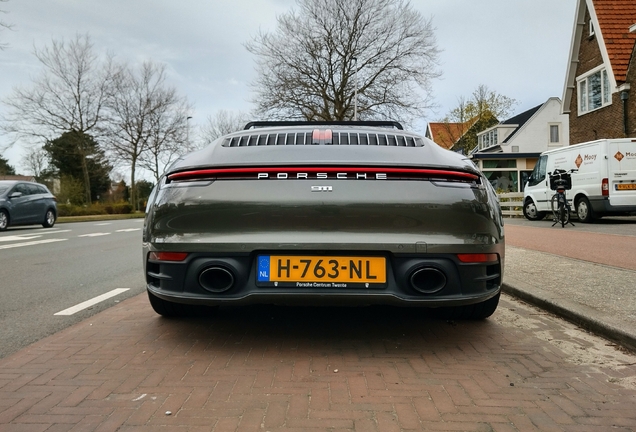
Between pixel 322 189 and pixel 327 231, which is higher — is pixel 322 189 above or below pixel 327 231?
above

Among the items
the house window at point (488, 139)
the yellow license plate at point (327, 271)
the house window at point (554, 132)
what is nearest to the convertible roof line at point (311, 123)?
the yellow license plate at point (327, 271)

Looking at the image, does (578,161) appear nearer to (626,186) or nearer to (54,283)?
(626,186)

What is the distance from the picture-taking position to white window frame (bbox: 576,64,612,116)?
20.1m

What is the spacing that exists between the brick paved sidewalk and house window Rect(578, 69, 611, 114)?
20425 mm

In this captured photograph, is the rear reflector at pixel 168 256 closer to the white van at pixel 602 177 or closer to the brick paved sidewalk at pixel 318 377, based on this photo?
the brick paved sidewalk at pixel 318 377

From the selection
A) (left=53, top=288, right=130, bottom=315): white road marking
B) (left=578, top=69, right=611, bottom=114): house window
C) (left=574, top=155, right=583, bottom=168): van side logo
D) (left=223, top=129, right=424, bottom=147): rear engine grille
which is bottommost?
(left=53, top=288, right=130, bottom=315): white road marking

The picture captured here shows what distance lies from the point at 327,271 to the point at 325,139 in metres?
0.81

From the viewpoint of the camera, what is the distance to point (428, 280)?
2697 millimetres

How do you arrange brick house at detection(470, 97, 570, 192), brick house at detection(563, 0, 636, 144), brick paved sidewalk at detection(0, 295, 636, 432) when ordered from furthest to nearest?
1. brick house at detection(470, 97, 570, 192)
2. brick house at detection(563, 0, 636, 144)
3. brick paved sidewalk at detection(0, 295, 636, 432)

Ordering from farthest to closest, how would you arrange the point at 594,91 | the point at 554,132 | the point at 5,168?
the point at 5,168 → the point at 554,132 → the point at 594,91

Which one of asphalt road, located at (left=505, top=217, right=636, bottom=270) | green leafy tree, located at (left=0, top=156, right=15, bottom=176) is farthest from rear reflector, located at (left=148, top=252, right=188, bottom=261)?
green leafy tree, located at (left=0, top=156, right=15, bottom=176)

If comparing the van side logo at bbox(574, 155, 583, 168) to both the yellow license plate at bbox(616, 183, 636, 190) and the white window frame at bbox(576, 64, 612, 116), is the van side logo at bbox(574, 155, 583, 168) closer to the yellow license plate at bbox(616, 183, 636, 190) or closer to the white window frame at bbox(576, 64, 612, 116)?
the yellow license plate at bbox(616, 183, 636, 190)

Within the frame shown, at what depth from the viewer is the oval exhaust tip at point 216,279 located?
8.80 ft

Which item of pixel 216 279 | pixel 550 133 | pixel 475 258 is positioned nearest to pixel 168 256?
pixel 216 279
